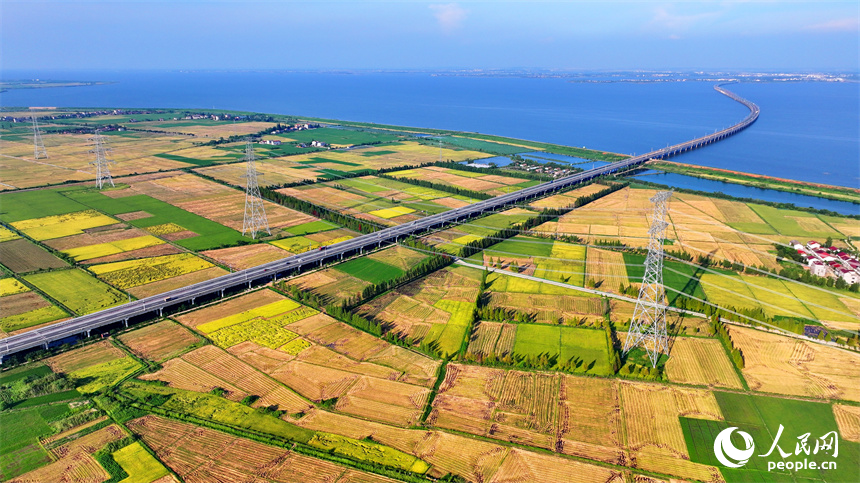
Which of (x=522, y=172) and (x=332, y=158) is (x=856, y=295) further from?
(x=332, y=158)

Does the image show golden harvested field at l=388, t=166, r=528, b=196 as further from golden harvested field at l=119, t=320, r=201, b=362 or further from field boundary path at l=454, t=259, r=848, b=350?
golden harvested field at l=119, t=320, r=201, b=362

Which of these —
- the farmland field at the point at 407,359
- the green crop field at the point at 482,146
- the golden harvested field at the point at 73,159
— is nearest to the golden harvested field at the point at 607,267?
the farmland field at the point at 407,359

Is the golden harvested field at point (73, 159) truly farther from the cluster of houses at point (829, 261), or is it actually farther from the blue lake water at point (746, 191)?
the cluster of houses at point (829, 261)

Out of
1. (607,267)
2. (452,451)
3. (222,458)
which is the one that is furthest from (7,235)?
(607,267)

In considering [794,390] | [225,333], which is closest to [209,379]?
[225,333]

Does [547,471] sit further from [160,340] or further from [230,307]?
[230,307]

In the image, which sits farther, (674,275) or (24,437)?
(674,275)
